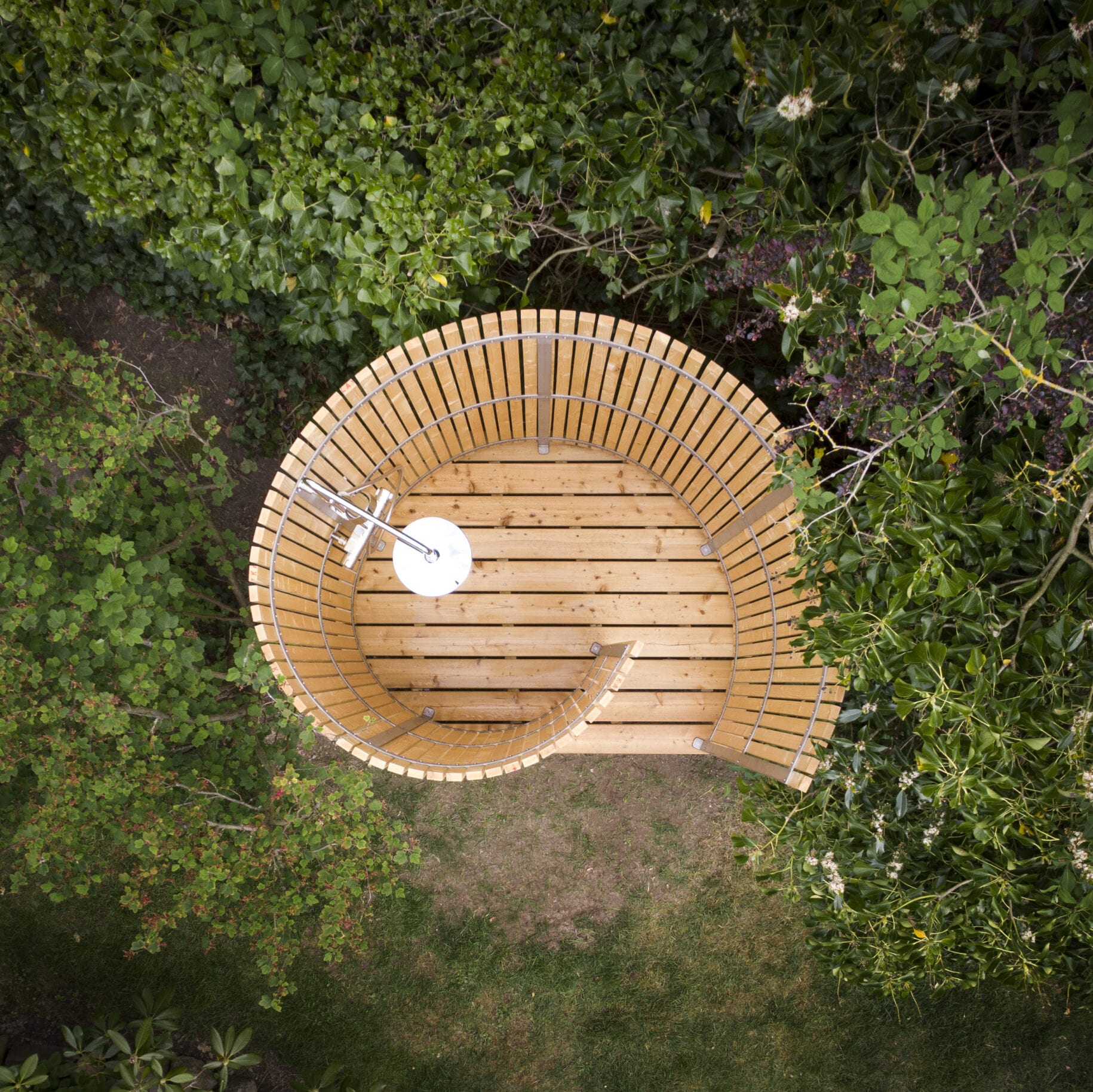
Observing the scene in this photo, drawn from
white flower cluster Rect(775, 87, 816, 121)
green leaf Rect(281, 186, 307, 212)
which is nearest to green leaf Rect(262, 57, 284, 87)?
green leaf Rect(281, 186, 307, 212)

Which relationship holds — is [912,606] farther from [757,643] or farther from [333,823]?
[333,823]

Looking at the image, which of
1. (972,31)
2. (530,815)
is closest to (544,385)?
(972,31)

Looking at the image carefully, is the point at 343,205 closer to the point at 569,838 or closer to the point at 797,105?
the point at 797,105

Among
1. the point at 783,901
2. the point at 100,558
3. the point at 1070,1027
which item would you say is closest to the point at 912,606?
the point at 783,901

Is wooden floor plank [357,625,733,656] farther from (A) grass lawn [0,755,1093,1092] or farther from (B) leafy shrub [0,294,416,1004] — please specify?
(A) grass lawn [0,755,1093,1092]

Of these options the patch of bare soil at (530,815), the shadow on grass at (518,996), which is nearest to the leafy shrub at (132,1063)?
the shadow on grass at (518,996)

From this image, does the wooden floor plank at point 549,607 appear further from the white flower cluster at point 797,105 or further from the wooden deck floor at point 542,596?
the white flower cluster at point 797,105
